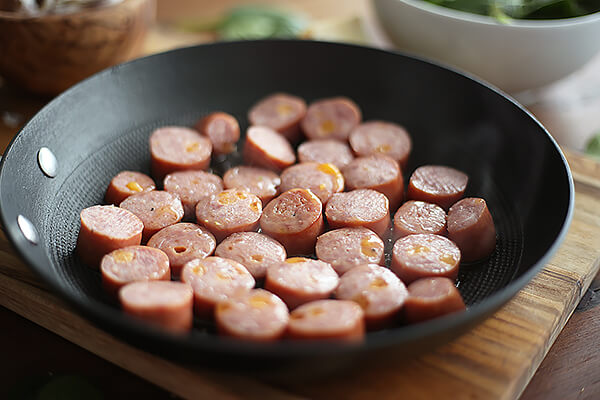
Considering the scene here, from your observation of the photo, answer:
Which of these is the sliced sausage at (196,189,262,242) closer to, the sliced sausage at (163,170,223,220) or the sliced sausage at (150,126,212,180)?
the sliced sausage at (163,170,223,220)

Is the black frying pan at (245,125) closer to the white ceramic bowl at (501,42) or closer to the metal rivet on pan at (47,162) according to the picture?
the metal rivet on pan at (47,162)

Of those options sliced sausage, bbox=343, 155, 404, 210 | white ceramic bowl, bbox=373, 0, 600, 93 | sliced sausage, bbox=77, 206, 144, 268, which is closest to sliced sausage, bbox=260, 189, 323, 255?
sliced sausage, bbox=343, 155, 404, 210

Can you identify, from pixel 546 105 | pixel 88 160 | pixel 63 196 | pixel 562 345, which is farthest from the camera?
pixel 546 105

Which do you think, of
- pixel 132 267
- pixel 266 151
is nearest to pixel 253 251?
pixel 132 267

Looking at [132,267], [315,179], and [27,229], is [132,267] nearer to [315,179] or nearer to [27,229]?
[27,229]

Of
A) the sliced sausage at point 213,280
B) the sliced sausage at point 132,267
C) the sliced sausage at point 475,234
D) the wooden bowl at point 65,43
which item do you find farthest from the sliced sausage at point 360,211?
the wooden bowl at point 65,43

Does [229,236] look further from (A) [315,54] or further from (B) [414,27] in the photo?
(B) [414,27]

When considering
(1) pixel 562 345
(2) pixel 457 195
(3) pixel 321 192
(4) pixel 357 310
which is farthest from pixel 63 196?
(1) pixel 562 345
